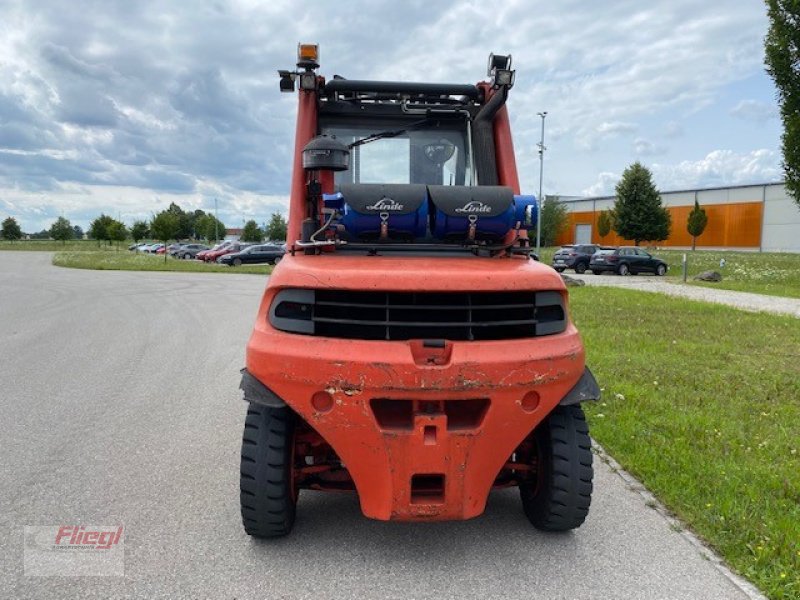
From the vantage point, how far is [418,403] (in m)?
2.97

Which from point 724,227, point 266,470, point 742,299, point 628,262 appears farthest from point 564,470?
point 724,227

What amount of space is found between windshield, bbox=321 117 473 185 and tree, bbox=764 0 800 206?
21.7 metres

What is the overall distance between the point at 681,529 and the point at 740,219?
7366 centimetres

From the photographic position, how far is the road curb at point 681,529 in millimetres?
3005

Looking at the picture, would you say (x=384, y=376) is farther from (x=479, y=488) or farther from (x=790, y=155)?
(x=790, y=155)

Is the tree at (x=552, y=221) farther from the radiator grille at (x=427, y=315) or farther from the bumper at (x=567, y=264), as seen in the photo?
the radiator grille at (x=427, y=315)

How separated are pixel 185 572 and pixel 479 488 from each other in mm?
1506

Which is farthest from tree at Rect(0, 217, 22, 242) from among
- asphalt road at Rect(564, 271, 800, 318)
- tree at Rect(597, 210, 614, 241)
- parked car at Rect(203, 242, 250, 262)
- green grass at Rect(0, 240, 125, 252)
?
asphalt road at Rect(564, 271, 800, 318)

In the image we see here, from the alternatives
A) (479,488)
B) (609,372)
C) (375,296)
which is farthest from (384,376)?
(609,372)

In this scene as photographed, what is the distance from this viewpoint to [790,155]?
22.1 m

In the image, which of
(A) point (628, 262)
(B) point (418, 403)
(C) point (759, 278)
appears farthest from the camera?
(A) point (628, 262)

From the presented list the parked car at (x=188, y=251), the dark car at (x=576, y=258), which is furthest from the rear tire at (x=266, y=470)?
the parked car at (x=188, y=251)

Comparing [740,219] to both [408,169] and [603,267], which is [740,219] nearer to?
[603,267]

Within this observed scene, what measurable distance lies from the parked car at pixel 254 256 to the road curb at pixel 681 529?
1456 inches
